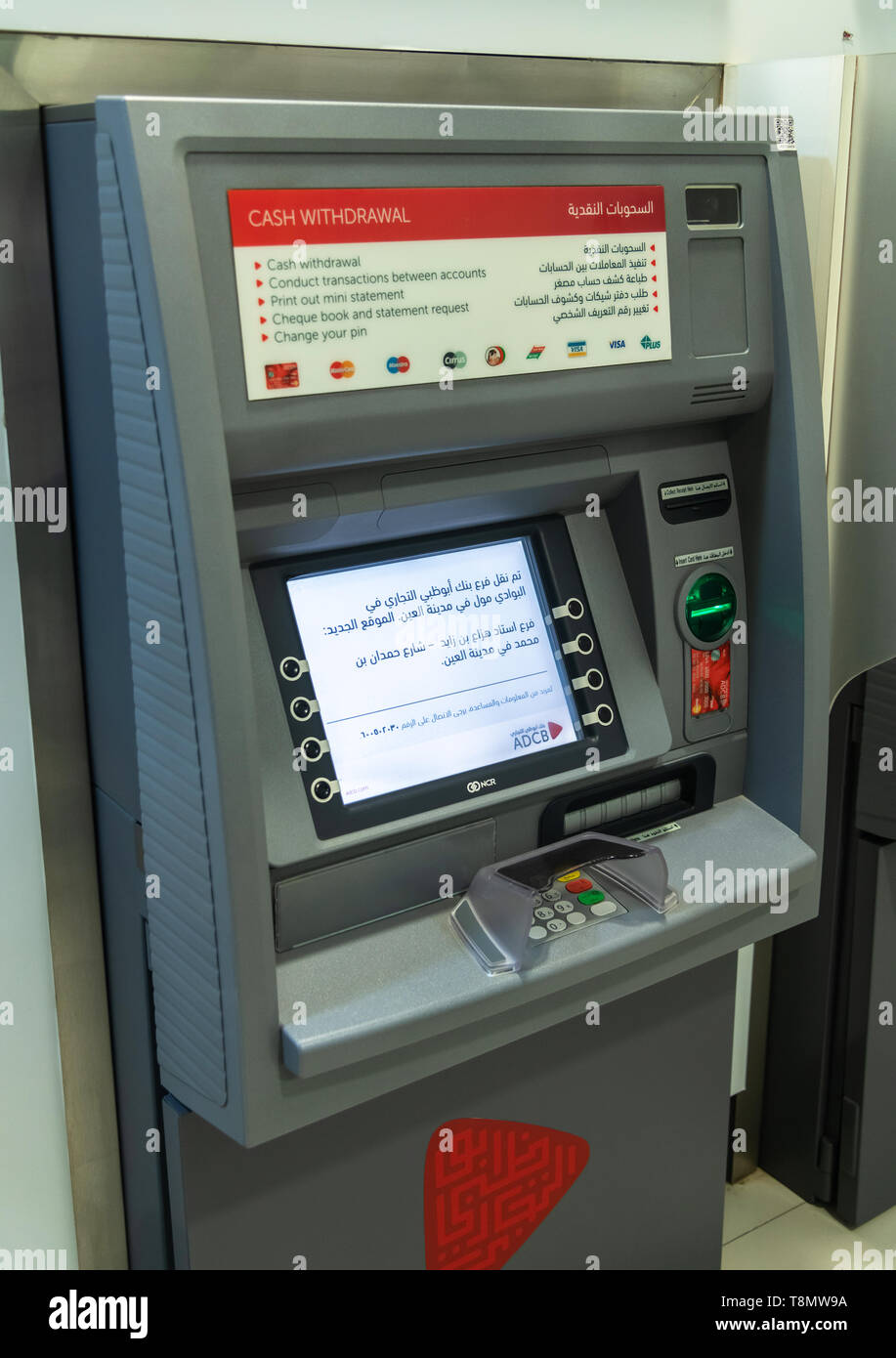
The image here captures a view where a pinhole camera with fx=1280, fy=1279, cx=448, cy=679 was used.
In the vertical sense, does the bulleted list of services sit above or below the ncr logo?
above

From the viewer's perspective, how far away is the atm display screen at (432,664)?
1.48m

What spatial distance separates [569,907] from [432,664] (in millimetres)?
345

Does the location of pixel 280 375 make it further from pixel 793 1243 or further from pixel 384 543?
pixel 793 1243

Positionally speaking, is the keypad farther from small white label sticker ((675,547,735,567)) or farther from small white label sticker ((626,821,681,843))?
small white label sticker ((675,547,735,567))

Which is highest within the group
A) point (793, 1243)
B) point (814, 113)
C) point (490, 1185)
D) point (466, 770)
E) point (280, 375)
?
point (814, 113)

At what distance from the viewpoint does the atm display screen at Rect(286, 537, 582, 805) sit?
4.84ft

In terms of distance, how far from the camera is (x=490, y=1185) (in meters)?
1.76

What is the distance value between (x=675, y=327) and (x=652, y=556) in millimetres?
290

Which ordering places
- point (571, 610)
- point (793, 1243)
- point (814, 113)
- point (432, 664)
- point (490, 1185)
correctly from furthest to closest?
point (793, 1243)
point (814, 113)
point (490, 1185)
point (571, 610)
point (432, 664)

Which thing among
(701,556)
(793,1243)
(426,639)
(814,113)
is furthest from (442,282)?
(793,1243)

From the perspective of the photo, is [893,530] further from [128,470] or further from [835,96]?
[128,470]

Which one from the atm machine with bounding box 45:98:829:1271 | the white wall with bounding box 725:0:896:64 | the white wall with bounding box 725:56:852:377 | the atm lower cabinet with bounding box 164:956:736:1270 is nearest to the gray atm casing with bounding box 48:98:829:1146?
the atm machine with bounding box 45:98:829:1271

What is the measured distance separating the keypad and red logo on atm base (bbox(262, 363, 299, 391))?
0.66 m

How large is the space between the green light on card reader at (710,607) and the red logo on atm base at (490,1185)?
0.72 m
